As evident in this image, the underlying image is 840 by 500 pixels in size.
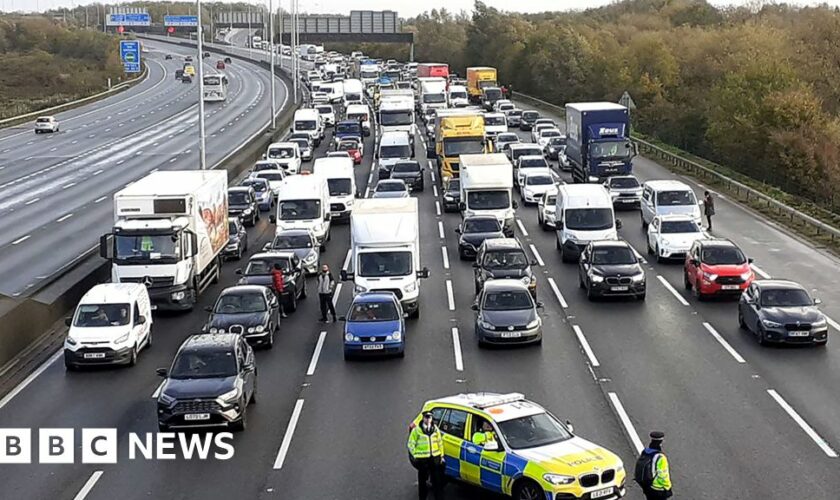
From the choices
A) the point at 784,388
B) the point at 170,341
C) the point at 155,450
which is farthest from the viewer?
the point at 170,341

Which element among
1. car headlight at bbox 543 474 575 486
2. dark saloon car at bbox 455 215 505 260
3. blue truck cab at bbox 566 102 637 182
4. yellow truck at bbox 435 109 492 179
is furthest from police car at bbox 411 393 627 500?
yellow truck at bbox 435 109 492 179

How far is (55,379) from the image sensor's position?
Result: 2747 cm

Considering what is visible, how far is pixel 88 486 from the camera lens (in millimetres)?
19875

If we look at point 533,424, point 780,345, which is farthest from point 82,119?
point 533,424

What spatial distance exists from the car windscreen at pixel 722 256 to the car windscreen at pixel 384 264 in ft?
27.9

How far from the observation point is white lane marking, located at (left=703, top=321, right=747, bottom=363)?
27.7 metres

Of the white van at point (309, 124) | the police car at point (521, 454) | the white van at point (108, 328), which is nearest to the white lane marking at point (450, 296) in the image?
the white van at point (108, 328)

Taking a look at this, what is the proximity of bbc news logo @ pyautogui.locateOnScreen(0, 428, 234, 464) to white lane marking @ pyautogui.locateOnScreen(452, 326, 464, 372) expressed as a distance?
6.69 metres

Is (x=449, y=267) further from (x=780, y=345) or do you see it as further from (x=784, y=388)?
(x=784, y=388)

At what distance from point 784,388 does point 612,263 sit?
10.3 meters

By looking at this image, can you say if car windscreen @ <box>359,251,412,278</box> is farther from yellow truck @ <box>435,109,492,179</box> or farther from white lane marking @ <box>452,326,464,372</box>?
yellow truck @ <box>435,109,492,179</box>

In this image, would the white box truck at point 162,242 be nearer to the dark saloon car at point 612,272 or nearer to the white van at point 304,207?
the white van at point 304,207

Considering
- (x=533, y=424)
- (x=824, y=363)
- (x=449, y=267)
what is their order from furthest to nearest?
(x=449, y=267) → (x=824, y=363) → (x=533, y=424)

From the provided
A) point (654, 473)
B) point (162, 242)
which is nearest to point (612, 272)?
point (162, 242)
